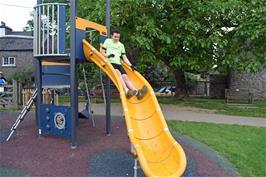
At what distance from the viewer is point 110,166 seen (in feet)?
22.2

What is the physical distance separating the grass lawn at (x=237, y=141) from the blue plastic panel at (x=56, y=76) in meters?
3.60

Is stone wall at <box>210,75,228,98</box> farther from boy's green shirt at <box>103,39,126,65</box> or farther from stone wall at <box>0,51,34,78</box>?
boy's green shirt at <box>103,39,126,65</box>

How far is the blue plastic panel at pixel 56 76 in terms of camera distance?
11211 millimetres

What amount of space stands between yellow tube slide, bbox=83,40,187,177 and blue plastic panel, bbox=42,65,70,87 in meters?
2.91

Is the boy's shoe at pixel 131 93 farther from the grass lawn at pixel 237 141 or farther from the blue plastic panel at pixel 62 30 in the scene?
the grass lawn at pixel 237 141

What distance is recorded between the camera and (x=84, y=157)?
23.9 feet

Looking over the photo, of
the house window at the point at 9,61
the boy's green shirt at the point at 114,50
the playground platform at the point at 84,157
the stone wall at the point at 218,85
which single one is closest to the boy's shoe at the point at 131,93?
the boy's green shirt at the point at 114,50

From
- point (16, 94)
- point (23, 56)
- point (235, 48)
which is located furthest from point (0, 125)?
point (23, 56)

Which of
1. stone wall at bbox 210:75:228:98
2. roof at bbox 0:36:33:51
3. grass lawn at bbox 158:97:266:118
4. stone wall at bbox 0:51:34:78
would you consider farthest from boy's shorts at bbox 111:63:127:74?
roof at bbox 0:36:33:51

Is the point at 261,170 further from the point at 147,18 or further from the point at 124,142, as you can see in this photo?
the point at 147,18

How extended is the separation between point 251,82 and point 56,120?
23.1 m

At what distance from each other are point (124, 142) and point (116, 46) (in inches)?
91.4

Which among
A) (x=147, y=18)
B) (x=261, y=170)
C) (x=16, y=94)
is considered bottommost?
(x=261, y=170)

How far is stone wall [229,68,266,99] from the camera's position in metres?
28.5
